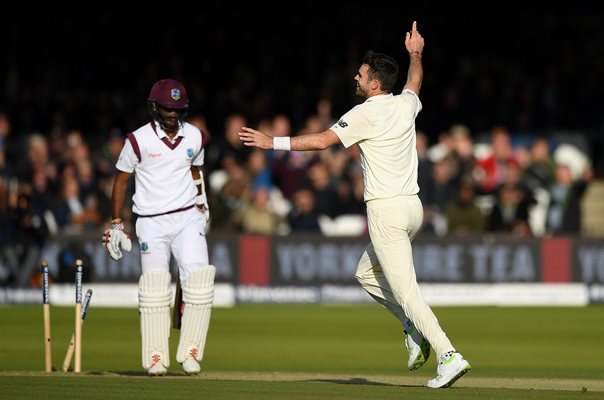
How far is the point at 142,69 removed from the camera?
2614 cm

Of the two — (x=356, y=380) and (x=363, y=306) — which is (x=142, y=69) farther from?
(x=356, y=380)

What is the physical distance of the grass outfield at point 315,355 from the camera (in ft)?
30.8

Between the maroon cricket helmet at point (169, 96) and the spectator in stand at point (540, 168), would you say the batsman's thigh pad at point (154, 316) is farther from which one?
the spectator in stand at point (540, 168)

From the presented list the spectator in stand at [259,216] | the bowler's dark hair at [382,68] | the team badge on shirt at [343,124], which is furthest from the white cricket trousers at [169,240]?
the spectator in stand at [259,216]

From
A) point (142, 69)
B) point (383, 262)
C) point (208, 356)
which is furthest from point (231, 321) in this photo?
point (142, 69)

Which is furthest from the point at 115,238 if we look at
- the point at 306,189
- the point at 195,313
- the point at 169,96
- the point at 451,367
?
the point at 306,189

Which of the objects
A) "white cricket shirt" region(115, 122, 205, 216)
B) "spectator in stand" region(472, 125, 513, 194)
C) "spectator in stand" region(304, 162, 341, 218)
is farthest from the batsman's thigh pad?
"spectator in stand" region(472, 125, 513, 194)

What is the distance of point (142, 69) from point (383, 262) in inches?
676

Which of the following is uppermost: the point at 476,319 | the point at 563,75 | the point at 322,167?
the point at 563,75

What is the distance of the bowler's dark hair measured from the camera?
9656mm

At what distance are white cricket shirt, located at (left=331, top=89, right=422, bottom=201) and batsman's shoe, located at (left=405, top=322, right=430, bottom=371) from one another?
1029 mm

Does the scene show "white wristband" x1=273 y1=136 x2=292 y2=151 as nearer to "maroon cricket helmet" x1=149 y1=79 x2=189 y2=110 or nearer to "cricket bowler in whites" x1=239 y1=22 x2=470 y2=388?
"cricket bowler in whites" x1=239 y1=22 x2=470 y2=388

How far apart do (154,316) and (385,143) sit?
235 centimetres

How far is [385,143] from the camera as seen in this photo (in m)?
9.65
